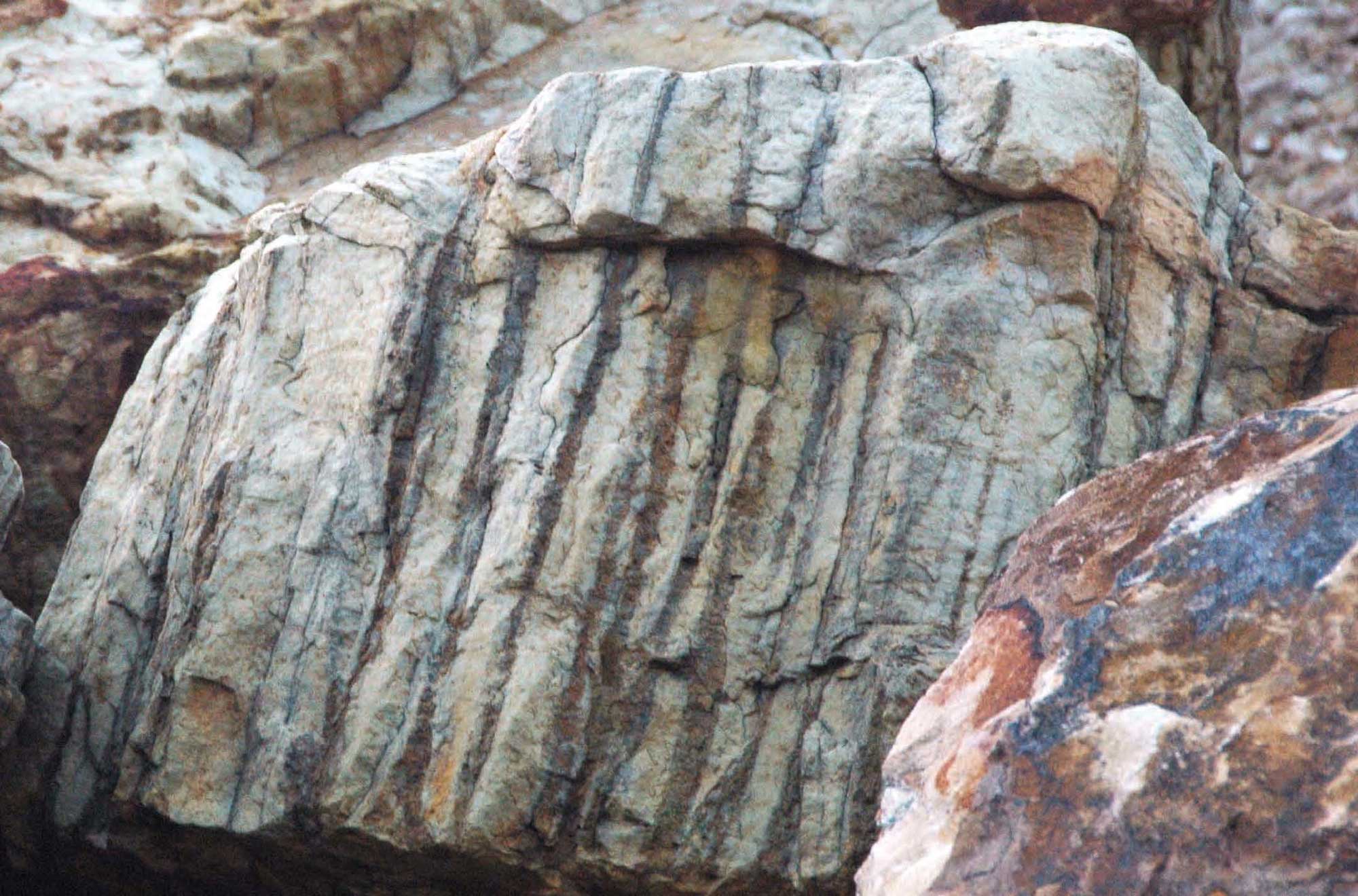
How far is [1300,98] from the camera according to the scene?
411 inches

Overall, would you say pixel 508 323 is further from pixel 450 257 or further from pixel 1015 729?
pixel 1015 729

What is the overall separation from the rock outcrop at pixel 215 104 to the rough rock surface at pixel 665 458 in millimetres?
2014

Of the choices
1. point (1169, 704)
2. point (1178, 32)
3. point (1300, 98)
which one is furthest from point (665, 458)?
point (1300, 98)

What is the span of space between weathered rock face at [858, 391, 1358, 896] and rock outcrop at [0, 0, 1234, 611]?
5.14 m

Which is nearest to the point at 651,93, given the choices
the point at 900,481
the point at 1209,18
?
the point at 900,481

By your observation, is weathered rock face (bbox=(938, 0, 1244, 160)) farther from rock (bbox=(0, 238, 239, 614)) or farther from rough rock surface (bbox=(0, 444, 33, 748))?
rough rock surface (bbox=(0, 444, 33, 748))

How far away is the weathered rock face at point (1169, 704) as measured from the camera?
2814mm

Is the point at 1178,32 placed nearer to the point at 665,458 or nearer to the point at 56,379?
the point at 665,458

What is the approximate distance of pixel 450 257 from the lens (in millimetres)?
5605

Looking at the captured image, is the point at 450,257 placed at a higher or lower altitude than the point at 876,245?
lower

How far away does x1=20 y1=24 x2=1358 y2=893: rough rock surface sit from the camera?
5.11 metres

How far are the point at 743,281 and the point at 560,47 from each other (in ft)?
13.8

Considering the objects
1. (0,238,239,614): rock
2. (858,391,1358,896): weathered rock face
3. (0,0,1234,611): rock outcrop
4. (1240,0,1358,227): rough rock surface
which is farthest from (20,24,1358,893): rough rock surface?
(1240,0,1358,227): rough rock surface

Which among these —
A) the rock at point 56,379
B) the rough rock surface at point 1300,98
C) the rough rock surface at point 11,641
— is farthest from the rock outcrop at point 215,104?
the rough rock surface at point 11,641
